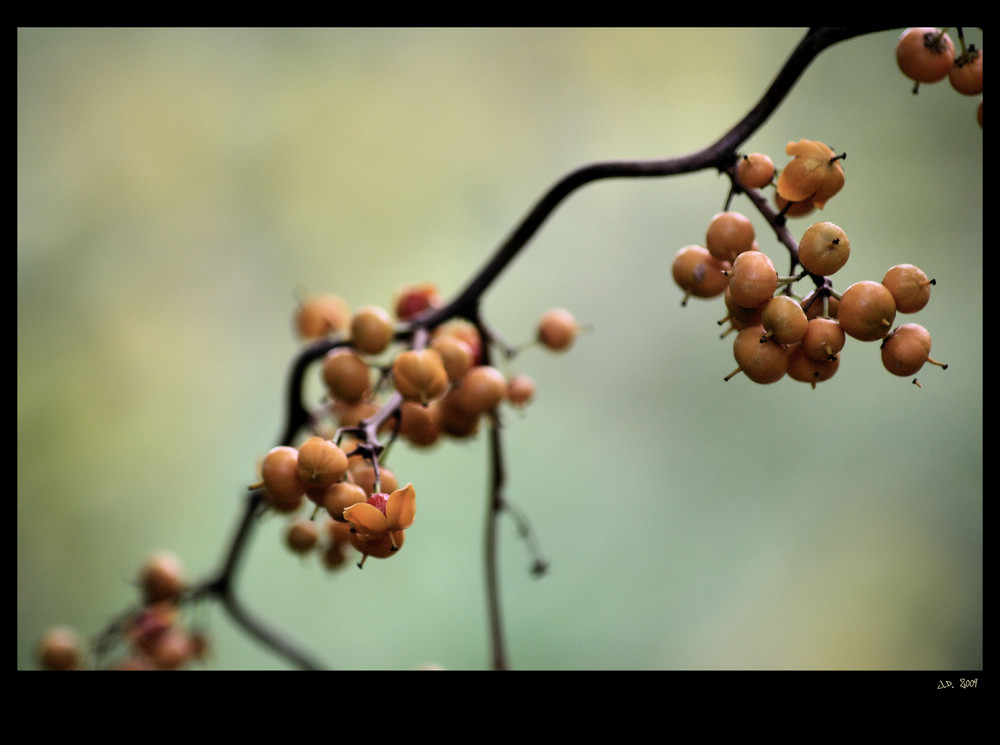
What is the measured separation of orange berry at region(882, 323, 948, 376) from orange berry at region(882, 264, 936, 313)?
0.01m

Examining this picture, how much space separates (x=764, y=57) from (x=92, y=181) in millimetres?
1497

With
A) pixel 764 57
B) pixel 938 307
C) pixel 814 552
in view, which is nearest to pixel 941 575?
pixel 814 552

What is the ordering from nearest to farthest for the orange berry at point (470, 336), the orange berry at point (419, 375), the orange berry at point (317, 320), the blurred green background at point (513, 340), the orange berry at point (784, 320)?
the orange berry at point (784, 320)
the orange berry at point (419, 375)
the orange berry at point (470, 336)
the orange berry at point (317, 320)
the blurred green background at point (513, 340)

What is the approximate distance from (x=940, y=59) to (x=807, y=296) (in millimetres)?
180

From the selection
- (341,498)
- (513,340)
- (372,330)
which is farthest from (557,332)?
(513,340)

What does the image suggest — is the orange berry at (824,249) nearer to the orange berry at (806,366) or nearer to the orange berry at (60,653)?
the orange berry at (806,366)

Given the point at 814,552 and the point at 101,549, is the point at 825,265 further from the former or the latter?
the point at 101,549

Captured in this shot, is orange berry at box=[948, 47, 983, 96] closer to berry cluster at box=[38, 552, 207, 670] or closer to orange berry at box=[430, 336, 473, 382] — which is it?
orange berry at box=[430, 336, 473, 382]

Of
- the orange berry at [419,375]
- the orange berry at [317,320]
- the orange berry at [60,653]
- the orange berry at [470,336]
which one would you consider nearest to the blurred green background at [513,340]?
the orange berry at [60,653]

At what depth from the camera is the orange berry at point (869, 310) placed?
405 mm

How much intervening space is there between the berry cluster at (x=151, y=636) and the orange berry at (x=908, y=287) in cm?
76

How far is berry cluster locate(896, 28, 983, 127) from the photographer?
463 millimetres

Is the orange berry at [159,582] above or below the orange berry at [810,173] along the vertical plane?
below

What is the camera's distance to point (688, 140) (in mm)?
1677
